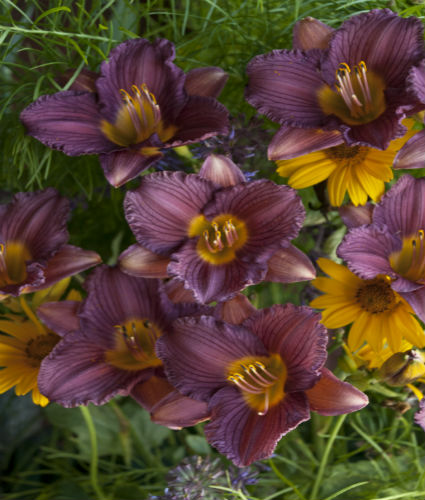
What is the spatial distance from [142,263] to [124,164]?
7 centimetres

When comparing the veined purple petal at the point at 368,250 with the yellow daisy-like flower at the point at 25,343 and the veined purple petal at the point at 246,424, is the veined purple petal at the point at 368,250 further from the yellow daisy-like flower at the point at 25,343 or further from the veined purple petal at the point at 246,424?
the yellow daisy-like flower at the point at 25,343

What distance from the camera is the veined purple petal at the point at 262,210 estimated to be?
0.42 m

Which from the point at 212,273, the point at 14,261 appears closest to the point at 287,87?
Answer: the point at 212,273

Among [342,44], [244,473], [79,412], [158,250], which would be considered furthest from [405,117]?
[79,412]

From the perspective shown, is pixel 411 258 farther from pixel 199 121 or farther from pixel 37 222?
pixel 37 222

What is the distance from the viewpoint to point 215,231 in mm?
460

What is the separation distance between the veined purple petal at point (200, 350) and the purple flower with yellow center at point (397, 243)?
0.31ft

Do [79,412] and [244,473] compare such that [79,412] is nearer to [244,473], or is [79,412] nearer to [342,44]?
[244,473]

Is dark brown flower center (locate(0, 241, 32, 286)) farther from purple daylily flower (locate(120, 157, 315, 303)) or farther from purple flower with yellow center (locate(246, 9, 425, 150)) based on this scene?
purple flower with yellow center (locate(246, 9, 425, 150))

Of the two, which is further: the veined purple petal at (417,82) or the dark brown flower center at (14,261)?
the dark brown flower center at (14,261)

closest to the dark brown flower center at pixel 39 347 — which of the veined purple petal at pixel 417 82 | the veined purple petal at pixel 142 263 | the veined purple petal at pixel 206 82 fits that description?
the veined purple petal at pixel 142 263

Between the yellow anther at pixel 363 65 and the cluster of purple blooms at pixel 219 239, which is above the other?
the yellow anther at pixel 363 65

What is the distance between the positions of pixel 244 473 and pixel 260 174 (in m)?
0.25

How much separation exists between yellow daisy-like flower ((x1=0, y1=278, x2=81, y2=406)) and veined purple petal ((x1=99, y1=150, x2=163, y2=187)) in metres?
0.12
